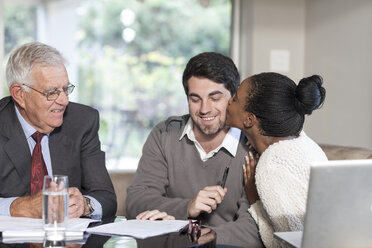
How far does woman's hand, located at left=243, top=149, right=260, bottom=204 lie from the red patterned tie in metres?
0.83

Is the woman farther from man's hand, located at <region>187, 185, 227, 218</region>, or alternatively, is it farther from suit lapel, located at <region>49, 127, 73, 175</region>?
suit lapel, located at <region>49, 127, 73, 175</region>

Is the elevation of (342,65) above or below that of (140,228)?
above

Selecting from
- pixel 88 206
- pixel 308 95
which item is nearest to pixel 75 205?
pixel 88 206

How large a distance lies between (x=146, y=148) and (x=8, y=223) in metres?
0.87

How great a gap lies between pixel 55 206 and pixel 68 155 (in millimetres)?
931

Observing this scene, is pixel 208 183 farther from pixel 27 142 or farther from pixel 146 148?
pixel 27 142

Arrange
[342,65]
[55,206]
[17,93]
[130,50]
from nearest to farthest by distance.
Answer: [55,206]
[17,93]
[342,65]
[130,50]

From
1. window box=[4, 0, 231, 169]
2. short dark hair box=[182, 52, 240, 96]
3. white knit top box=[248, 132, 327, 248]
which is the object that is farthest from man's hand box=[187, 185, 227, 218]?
window box=[4, 0, 231, 169]

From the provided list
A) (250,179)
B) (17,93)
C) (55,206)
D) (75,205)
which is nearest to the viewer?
(55,206)

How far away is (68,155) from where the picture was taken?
2.48 meters

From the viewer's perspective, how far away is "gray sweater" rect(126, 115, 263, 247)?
8.02ft

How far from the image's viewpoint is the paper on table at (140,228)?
1.76 metres

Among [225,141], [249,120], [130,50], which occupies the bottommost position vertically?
[225,141]

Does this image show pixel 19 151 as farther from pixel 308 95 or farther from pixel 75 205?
pixel 308 95
